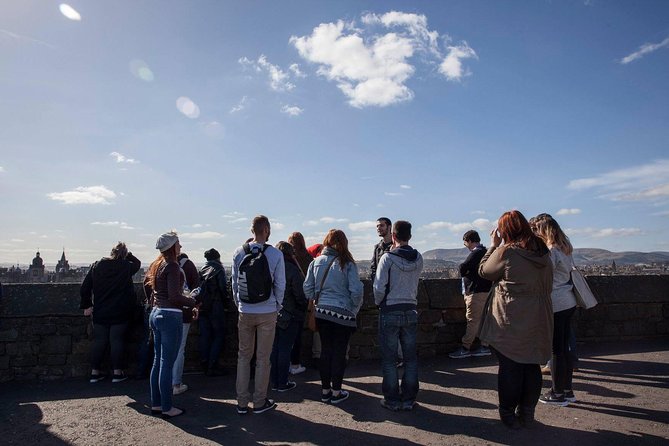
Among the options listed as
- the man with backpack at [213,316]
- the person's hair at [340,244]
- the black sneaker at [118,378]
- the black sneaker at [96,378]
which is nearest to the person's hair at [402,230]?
the person's hair at [340,244]

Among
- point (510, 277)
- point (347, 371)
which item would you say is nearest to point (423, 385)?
point (347, 371)

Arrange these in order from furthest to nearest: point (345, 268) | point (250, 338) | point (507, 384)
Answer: point (345, 268), point (250, 338), point (507, 384)

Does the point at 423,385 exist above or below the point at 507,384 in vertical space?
below

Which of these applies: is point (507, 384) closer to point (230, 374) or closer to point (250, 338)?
point (250, 338)

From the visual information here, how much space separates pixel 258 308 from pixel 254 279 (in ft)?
1.02

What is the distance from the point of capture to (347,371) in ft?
20.8

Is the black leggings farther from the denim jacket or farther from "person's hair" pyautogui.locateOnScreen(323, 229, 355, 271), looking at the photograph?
"person's hair" pyautogui.locateOnScreen(323, 229, 355, 271)

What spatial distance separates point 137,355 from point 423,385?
411cm

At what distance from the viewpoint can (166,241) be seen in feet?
15.2

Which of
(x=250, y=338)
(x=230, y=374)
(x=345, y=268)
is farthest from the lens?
(x=230, y=374)

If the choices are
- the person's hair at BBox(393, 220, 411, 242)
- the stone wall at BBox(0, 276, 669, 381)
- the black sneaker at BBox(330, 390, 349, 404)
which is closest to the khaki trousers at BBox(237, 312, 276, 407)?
the black sneaker at BBox(330, 390, 349, 404)

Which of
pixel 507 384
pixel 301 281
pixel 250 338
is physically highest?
pixel 301 281

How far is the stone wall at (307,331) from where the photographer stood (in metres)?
6.34

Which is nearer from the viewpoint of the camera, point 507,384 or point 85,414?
point 507,384
